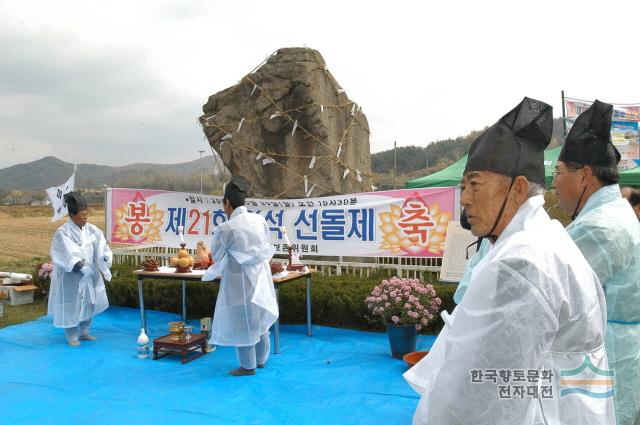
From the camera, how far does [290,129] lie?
8.10m

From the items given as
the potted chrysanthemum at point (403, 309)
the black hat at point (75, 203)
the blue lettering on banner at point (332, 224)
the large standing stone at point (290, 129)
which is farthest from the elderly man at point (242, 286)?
the large standing stone at point (290, 129)

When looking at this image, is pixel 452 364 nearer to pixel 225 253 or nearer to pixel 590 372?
pixel 590 372

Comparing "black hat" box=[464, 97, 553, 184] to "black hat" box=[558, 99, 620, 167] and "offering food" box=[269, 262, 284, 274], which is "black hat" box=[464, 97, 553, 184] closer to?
"black hat" box=[558, 99, 620, 167]

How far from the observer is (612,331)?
2090 millimetres

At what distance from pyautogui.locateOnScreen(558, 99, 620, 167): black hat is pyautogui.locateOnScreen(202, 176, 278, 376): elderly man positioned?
129 inches

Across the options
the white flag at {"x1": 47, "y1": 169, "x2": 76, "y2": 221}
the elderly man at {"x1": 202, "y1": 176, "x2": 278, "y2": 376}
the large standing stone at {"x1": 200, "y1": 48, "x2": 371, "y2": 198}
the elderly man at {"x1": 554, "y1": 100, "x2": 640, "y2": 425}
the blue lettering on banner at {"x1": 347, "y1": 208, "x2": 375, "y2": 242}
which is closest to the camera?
the elderly man at {"x1": 554, "y1": 100, "x2": 640, "y2": 425}

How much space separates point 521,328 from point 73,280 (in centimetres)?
606

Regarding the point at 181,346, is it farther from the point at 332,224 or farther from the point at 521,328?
the point at 521,328

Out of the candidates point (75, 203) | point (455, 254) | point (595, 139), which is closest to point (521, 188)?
point (595, 139)

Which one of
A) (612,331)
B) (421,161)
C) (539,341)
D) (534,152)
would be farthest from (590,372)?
(421,161)

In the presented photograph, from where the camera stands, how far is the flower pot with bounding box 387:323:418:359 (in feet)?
16.4

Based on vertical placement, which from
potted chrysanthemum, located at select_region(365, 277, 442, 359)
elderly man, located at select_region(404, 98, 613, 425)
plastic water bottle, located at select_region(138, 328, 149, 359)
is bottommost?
plastic water bottle, located at select_region(138, 328, 149, 359)

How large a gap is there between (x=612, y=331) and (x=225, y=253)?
3.64m

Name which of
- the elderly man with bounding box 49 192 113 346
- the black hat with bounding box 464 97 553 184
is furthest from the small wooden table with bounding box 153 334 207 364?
the black hat with bounding box 464 97 553 184
